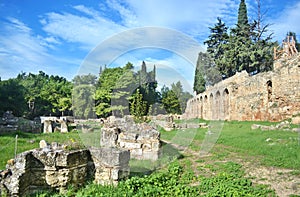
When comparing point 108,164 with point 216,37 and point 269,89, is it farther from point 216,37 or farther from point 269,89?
point 216,37

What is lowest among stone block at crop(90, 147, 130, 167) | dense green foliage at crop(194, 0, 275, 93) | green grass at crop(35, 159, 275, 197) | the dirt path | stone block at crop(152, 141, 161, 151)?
green grass at crop(35, 159, 275, 197)

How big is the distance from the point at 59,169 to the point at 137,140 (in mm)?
4230

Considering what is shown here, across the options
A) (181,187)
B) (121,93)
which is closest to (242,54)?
(121,93)

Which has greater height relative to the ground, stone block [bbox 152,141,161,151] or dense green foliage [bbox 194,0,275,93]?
dense green foliage [bbox 194,0,275,93]

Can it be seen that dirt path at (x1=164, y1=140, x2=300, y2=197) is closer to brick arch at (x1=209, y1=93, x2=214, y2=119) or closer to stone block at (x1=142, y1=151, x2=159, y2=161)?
stone block at (x1=142, y1=151, x2=159, y2=161)

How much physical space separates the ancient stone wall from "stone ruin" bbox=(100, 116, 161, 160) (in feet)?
44.3

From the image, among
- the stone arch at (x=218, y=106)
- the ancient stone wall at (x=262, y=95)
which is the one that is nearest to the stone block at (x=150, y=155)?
the ancient stone wall at (x=262, y=95)

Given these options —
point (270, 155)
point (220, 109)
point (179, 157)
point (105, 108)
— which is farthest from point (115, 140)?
point (220, 109)

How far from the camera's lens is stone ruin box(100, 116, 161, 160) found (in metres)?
9.16

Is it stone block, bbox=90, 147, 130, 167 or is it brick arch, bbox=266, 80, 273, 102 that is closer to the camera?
stone block, bbox=90, 147, 130, 167

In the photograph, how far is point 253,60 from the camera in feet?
113

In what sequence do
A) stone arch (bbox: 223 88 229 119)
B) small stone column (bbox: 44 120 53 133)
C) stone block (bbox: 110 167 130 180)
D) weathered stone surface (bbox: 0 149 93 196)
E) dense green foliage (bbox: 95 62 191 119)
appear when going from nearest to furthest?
weathered stone surface (bbox: 0 149 93 196) → stone block (bbox: 110 167 130 180) → dense green foliage (bbox: 95 62 191 119) → small stone column (bbox: 44 120 53 133) → stone arch (bbox: 223 88 229 119)

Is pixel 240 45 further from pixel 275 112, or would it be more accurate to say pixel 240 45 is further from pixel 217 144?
pixel 217 144

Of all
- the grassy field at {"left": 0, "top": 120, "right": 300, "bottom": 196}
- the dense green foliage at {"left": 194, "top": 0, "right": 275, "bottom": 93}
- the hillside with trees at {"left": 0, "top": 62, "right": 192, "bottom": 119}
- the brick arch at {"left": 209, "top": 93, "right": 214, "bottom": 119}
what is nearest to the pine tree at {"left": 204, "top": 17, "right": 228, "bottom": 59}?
the dense green foliage at {"left": 194, "top": 0, "right": 275, "bottom": 93}
